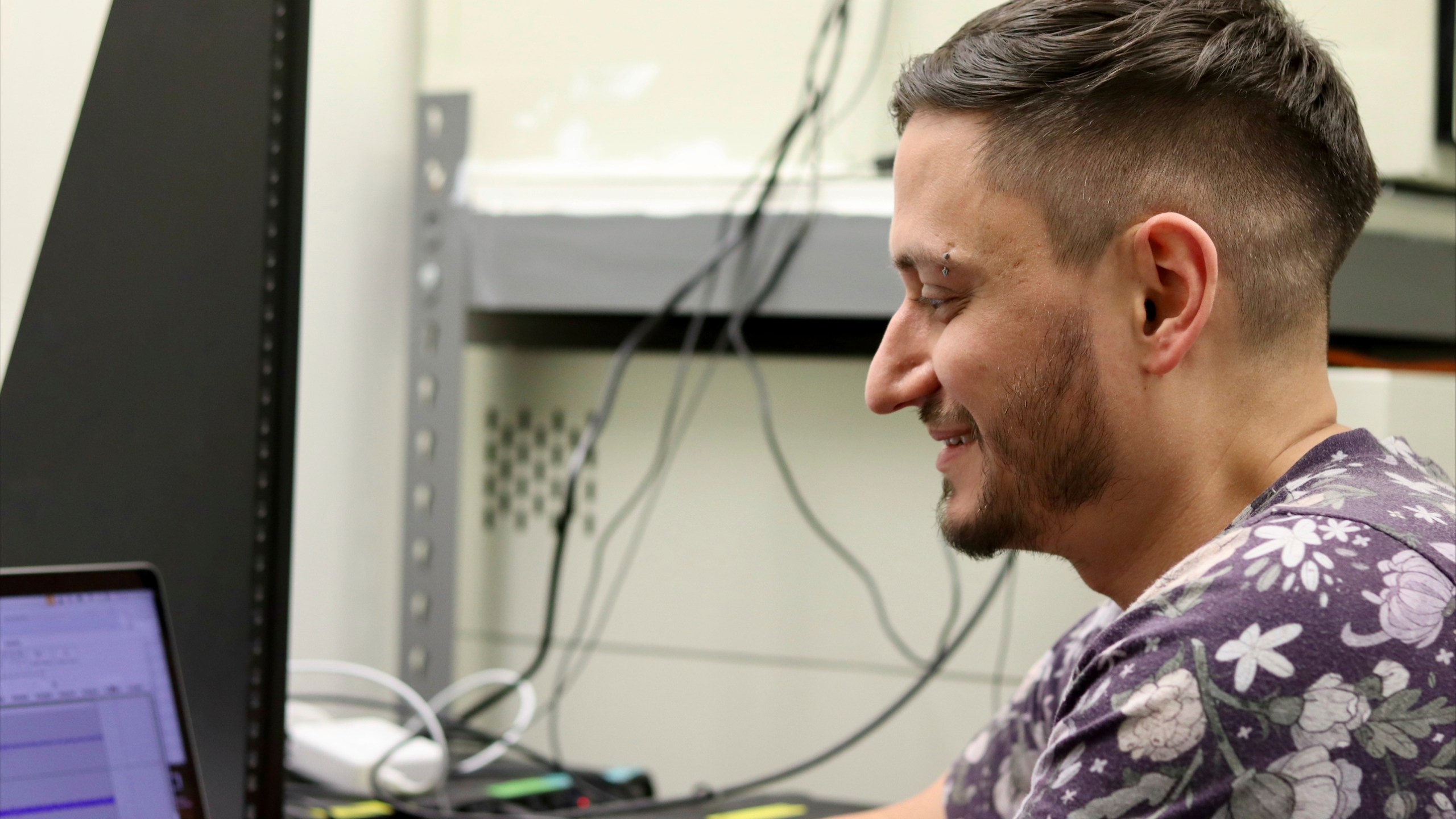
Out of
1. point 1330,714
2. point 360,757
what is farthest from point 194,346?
point 1330,714

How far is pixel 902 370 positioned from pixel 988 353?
0.23ft

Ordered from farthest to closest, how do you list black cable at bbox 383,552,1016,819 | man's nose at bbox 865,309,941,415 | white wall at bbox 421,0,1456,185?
1. white wall at bbox 421,0,1456,185
2. black cable at bbox 383,552,1016,819
3. man's nose at bbox 865,309,941,415

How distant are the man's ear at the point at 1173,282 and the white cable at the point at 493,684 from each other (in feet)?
2.54

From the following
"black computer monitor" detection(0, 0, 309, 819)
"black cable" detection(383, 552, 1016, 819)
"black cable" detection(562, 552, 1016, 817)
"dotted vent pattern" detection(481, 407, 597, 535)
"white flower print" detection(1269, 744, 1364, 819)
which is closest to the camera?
"white flower print" detection(1269, 744, 1364, 819)

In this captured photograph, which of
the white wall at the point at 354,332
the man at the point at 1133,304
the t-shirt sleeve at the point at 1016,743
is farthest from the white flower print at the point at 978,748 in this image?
the white wall at the point at 354,332

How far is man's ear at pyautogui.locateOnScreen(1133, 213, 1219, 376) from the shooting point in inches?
24.1

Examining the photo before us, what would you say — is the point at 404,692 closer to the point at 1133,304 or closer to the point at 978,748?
the point at 978,748

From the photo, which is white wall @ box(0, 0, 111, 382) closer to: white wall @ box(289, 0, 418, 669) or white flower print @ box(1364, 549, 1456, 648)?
white wall @ box(289, 0, 418, 669)

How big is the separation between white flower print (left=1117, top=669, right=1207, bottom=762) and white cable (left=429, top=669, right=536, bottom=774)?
2.58 ft

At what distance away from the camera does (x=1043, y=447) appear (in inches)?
25.6

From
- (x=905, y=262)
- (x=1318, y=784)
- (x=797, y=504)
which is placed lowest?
(x=797, y=504)

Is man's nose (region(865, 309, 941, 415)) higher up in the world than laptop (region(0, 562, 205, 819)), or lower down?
higher up

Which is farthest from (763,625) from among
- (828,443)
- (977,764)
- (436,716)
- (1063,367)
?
(1063,367)

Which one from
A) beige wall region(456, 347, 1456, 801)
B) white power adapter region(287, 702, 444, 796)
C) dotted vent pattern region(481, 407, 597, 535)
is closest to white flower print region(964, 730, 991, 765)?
beige wall region(456, 347, 1456, 801)
